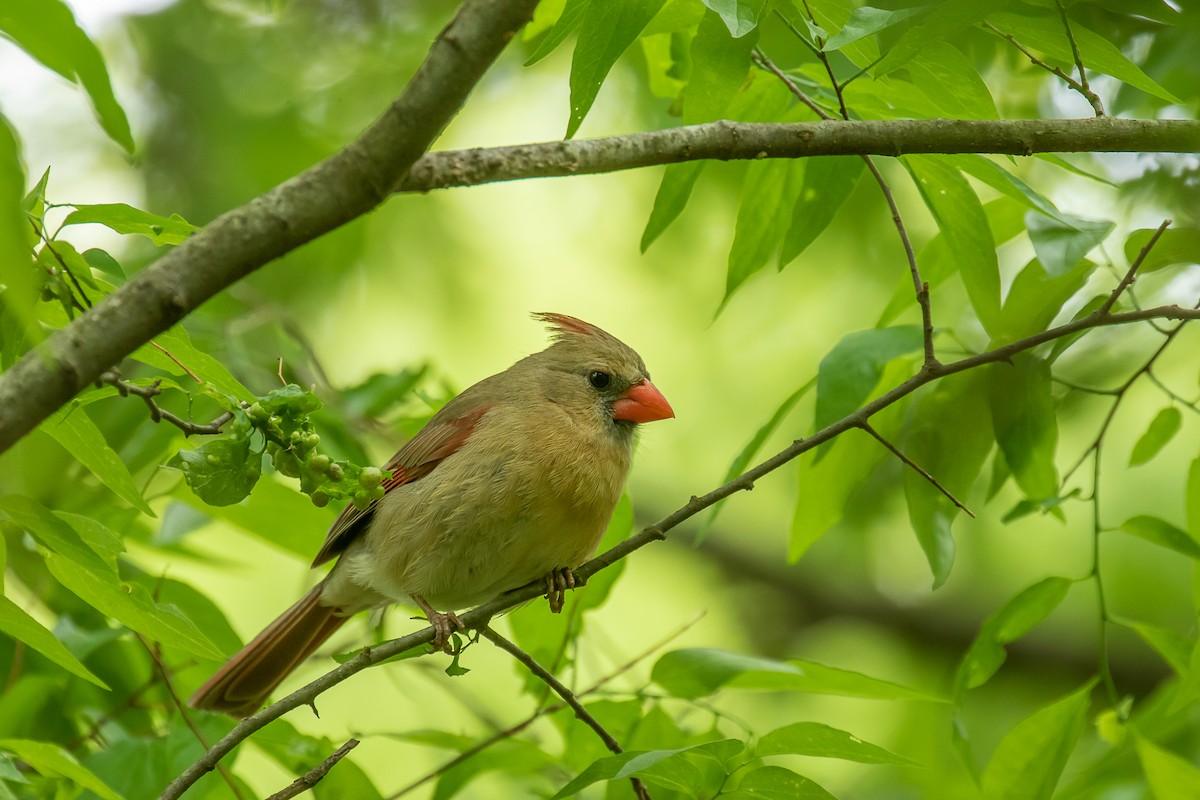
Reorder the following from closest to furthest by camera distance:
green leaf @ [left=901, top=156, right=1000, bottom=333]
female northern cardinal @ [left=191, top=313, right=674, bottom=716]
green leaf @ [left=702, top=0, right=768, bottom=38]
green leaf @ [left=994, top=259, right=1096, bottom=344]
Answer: green leaf @ [left=702, top=0, right=768, bottom=38], green leaf @ [left=901, top=156, right=1000, bottom=333], green leaf @ [left=994, top=259, right=1096, bottom=344], female northern cardinal @ [left=191, top=313, right=674, bottom=716]

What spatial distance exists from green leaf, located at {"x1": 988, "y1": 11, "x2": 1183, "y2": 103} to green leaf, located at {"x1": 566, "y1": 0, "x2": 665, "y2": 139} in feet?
2.24

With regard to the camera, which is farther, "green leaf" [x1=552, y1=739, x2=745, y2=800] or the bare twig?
"green leaf" [x1=552, y1=739, x2=745, y2=800]

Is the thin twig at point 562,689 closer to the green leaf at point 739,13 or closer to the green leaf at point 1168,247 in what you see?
the green leaf at point 739,13

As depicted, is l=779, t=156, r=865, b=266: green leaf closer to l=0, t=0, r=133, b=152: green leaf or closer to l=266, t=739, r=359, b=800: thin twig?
l=266, t=739, r=359, b=800: thin twig

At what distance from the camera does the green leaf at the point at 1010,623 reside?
2.93 meters

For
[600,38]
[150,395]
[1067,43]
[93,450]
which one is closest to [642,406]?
[600,38]

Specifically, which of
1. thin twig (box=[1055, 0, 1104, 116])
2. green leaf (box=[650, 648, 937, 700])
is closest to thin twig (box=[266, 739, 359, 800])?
green leaf (box=[650, 648, 937, 700])

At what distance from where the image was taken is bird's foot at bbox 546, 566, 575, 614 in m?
3.35

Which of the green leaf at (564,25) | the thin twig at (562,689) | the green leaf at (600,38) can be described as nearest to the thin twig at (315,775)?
the thin twig at (562,689)

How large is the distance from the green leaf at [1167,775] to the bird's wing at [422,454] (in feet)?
6.84

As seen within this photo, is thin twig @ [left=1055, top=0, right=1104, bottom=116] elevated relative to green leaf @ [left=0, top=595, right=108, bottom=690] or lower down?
elevated

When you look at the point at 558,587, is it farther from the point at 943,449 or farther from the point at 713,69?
the point at 713,69

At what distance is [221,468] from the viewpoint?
2219mm

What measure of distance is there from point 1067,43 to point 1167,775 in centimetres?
177
